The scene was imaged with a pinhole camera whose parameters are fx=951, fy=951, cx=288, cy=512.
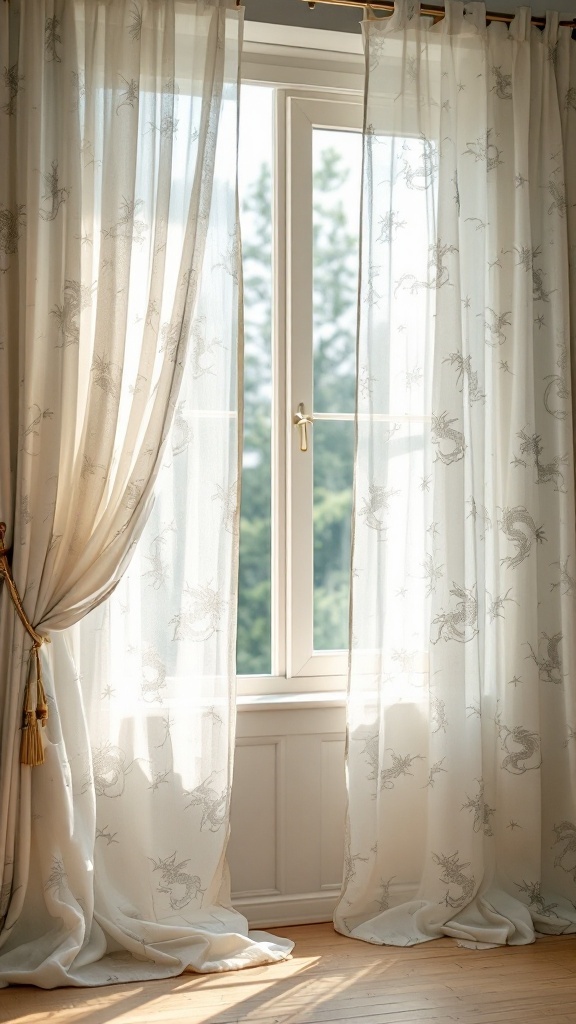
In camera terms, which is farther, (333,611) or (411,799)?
(333,611)

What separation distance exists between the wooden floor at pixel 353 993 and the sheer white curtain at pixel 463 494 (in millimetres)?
153

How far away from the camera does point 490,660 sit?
282cm

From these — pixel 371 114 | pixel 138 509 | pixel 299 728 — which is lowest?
pixel 299 728

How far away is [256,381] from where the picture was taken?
290cm

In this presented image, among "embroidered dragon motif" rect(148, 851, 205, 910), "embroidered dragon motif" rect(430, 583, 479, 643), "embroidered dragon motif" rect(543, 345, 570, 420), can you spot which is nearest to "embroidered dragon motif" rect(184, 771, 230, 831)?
"embroidered dragon motif" rect(148, 851, 205, 910)

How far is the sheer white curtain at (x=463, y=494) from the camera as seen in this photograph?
2719 mm

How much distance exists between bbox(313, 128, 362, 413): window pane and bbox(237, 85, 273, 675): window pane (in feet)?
0.50

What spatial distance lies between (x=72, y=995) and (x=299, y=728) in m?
0.92

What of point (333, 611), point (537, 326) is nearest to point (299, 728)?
point (333, 611)

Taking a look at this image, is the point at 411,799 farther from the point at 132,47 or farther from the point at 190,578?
the point at 132,47

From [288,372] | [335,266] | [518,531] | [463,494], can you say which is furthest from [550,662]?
[335,266]

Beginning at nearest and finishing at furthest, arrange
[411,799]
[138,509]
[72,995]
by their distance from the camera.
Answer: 1. [72,995]
2. [138,509]
3. [411,799]

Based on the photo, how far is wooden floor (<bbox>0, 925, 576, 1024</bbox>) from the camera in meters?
2.20

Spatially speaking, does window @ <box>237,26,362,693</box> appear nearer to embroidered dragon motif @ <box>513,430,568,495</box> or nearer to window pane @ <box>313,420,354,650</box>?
window pane @ <box>313,420,354,650</box>
